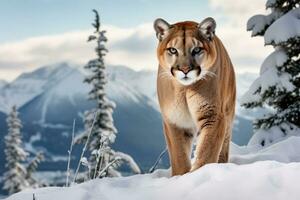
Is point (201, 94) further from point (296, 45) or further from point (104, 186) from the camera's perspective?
point (296, 45)

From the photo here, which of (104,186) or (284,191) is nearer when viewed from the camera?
(284,191)

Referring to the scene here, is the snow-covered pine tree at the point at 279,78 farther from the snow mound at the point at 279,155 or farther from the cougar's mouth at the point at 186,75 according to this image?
the cougar's mouth at the point at 186,75

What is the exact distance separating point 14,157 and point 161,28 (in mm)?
35759

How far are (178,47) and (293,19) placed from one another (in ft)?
34.6

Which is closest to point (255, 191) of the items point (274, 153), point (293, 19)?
point (274, 153)

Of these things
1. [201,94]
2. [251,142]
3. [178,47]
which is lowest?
[251,142]

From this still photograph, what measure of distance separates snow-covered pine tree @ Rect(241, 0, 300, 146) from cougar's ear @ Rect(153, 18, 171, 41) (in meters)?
9.34

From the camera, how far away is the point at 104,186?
539 centimetres

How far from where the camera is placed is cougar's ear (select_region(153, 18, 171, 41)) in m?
6.55

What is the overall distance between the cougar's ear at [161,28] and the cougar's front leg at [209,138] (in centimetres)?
102

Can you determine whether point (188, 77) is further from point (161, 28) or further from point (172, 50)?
point (161, 28)

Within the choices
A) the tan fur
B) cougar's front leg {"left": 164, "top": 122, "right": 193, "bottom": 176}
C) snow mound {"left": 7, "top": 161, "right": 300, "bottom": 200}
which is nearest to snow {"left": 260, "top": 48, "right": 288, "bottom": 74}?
the tan fur

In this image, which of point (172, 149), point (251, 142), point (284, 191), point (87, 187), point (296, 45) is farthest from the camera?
point (296, 45)

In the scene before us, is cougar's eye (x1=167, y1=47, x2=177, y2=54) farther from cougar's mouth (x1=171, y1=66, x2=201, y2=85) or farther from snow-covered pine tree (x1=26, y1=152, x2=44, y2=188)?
snow-covered pine tree (x1=26, y1=152, x2=44, y2=188)
